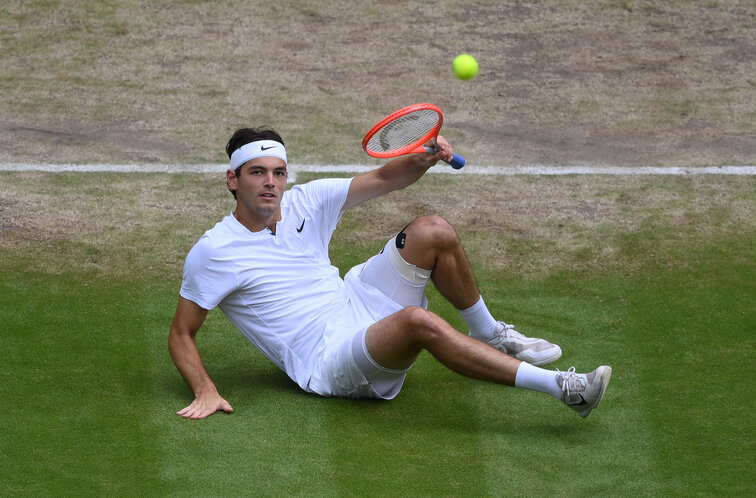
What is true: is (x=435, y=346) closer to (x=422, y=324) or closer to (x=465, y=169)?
(x=422, y=324)

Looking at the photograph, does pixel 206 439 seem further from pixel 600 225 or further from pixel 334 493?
pixel 600 225

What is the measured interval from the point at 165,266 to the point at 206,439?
2.51m

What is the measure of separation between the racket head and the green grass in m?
1.30

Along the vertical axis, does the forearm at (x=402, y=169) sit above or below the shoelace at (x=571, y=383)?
above

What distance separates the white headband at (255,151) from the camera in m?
6.29

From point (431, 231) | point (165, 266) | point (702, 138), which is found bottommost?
point (702, 138)

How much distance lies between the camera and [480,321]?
6562mm

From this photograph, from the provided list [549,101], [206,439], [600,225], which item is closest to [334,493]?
[206,439]

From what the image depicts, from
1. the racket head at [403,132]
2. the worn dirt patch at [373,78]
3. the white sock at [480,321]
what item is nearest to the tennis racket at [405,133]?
the racket head at [403,132]

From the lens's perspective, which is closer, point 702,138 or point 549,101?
point 702,138

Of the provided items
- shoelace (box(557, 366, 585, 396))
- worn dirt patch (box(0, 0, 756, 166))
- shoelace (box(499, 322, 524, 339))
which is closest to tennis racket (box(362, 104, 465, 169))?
shoelace (box(499, 322, 524, 339))

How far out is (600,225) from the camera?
8711 millimetres

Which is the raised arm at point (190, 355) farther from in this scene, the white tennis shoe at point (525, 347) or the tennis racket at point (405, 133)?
the white tennis shoe at point (525, 347)

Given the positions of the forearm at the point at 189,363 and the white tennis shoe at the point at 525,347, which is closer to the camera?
the forearm at the point at 189,363
